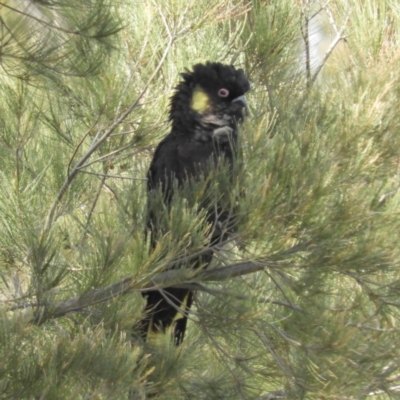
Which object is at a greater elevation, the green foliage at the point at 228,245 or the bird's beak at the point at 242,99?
the bird's beak at the point at 242,99

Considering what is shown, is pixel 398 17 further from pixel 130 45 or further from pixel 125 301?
pixel 125 301

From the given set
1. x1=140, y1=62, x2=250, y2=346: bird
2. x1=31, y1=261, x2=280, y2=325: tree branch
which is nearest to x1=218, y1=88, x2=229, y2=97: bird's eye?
x1=140, y1=62, x2=250, y2=346: bird

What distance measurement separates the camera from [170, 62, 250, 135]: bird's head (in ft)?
7.32

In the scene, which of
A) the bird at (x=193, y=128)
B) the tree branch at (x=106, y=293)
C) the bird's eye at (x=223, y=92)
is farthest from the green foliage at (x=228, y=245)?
the bird's eye at (x=223, y=92)

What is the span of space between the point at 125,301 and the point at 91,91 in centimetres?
80

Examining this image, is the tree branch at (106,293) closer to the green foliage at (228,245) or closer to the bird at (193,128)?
the green foliage at (228,245)

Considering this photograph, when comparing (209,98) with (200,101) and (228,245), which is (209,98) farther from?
(228,245)

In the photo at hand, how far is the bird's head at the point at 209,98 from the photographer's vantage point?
2.23 meters

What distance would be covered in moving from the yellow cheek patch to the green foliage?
0.66ft

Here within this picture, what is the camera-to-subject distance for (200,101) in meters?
2.30

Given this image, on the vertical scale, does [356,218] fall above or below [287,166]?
below

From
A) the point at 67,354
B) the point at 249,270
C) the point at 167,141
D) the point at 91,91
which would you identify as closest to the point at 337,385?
the point at 249,270

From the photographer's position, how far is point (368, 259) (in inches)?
61.7

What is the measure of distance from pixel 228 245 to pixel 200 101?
0.63 m
